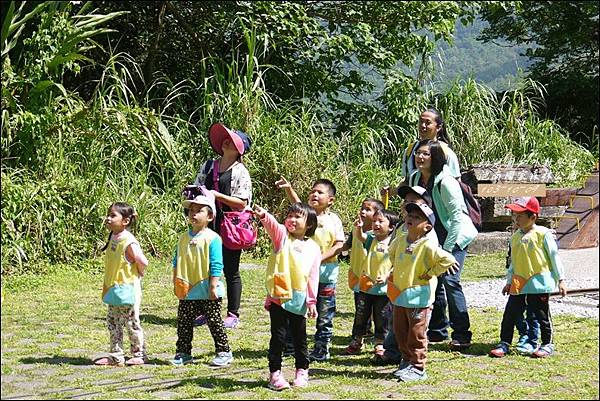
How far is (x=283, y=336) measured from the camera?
551 centimetres

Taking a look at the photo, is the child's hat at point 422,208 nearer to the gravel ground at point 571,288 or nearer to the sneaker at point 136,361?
the sneaker at point 136,361

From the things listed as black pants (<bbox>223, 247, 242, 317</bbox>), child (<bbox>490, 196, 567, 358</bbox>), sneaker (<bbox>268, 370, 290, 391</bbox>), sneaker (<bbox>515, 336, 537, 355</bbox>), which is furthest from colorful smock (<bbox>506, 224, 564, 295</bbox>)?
black pants (<bbox>223, 247, 242, 317</bbox>)

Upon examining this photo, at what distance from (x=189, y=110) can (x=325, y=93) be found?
2312 millimetres

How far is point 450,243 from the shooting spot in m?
6.47

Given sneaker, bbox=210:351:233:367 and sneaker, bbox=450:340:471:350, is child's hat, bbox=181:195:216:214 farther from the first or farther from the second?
sneaker, bbox=450:340:471:350

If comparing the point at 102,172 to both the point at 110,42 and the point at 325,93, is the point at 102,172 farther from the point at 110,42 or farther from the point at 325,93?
the point at 325,93

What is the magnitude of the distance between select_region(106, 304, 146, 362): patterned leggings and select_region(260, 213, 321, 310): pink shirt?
936 mm

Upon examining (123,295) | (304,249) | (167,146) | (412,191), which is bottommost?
(123,295)

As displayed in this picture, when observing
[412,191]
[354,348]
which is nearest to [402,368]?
[354,348]

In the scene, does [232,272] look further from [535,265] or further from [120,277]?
[535,265]

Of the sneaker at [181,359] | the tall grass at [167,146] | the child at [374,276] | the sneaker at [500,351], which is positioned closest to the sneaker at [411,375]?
the child at [374,276]

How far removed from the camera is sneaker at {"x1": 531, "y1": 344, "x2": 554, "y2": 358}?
6367mm

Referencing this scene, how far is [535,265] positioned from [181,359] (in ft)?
7.71

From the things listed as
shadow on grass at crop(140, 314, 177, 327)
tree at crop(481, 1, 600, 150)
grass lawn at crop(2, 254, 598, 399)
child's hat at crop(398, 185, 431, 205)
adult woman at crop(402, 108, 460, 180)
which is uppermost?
tree at crop(481, 1, 600, 150)
